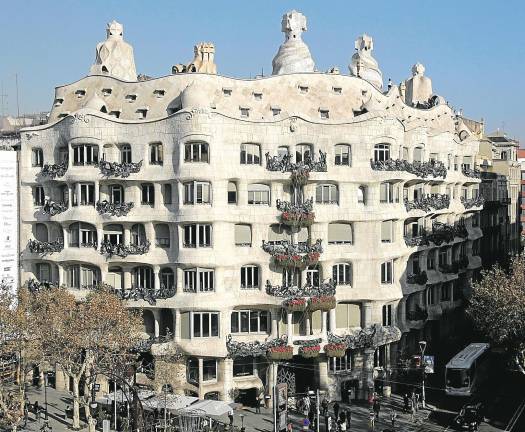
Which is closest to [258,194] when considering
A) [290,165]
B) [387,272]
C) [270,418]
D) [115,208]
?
[290,165]

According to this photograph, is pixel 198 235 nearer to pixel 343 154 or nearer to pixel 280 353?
pixel 280 353

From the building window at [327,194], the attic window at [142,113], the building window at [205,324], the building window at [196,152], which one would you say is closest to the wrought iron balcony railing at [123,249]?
the building window at [205,324]

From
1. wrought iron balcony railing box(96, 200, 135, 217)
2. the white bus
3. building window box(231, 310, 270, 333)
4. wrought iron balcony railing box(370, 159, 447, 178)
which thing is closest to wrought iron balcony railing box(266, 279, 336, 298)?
building window box(231, 310, 270, 333)

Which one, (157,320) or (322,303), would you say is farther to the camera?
(157,320)

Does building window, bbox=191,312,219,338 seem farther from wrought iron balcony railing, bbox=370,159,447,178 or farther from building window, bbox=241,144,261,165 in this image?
wrought iron balcony railing, bbox=370,159,447,178

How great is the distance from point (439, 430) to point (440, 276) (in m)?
24.9

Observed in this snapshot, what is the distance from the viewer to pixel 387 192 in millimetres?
73188

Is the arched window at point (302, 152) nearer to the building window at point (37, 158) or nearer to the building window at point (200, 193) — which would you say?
the building window at point (200, 193)

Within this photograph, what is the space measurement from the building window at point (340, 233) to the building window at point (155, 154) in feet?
51.5

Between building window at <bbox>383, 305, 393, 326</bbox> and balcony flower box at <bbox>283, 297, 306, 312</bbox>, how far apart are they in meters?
9.29

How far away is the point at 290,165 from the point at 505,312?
21.0 m

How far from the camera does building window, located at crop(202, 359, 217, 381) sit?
69.2 metres

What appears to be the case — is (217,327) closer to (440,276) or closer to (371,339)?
(371,339)

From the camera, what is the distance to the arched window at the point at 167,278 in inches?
2746
